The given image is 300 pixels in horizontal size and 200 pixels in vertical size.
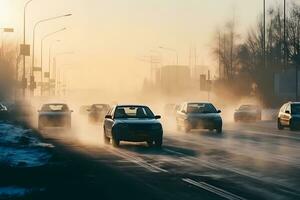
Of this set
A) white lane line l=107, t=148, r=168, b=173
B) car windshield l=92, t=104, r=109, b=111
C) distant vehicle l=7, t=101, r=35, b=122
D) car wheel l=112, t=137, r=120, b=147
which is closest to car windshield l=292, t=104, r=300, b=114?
car wheel l=112, t=137, r=120, b=147

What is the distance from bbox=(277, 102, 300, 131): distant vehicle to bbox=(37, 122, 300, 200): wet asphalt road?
50.0 ft

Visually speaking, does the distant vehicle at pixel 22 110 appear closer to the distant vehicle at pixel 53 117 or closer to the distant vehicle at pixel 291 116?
the distant vehicle at pixel 53 117

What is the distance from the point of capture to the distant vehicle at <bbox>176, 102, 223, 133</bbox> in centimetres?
3966

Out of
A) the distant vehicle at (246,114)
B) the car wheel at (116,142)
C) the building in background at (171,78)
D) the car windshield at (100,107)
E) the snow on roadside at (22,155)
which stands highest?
the building in background at (171,78)

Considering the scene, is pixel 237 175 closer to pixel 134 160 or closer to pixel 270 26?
pixel 134 160

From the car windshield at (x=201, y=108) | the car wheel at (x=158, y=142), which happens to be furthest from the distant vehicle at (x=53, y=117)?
the car wheel at (x=158, y=142)

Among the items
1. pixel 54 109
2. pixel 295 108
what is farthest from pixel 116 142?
pixel 54 109

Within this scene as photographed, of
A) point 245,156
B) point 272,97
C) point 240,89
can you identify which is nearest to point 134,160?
point 245,156

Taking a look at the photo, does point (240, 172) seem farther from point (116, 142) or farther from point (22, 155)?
point (116, 142)

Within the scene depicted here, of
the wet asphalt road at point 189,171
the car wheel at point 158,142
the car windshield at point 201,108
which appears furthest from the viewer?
the car windshield at point 201,108

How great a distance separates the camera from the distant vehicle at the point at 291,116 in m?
42.6

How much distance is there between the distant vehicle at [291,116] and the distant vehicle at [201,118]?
15.8ft

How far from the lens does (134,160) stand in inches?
827

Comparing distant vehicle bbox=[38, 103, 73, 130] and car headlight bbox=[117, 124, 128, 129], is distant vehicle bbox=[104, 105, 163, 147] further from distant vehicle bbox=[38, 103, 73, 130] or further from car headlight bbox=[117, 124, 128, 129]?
distant vehicle bbox=[38, 103, 73, 130]
